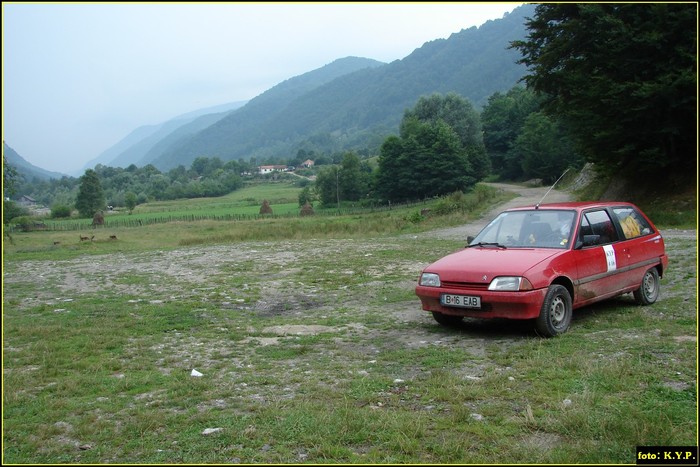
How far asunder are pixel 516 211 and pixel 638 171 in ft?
60.7

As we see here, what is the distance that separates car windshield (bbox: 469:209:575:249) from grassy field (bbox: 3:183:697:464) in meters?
1.21

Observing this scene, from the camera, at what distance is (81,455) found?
380 cm

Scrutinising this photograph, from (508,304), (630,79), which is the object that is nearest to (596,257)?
(508,304)

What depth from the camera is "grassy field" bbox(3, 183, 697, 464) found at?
379 cm

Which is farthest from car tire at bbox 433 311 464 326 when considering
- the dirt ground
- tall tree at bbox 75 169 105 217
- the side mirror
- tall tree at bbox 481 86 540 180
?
tall tree at bbox 75 169 105 217

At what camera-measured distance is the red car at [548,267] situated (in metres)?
6.70

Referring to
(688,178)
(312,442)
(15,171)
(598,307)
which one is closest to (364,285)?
(598,307)

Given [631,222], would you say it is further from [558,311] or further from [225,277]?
[225,277]

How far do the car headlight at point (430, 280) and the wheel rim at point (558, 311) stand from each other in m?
1.48

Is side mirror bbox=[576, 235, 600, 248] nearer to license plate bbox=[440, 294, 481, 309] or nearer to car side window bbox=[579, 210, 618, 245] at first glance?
car side window bbox=[579, 210, 618, 245]

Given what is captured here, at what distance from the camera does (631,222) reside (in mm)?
8734

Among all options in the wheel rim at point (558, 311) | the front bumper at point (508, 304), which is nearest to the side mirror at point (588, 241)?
the wheel rim at point (558, 311)

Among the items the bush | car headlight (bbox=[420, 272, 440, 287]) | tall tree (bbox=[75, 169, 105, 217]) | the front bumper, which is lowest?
the front bumper

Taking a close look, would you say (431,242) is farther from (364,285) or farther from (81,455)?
(81,455)
